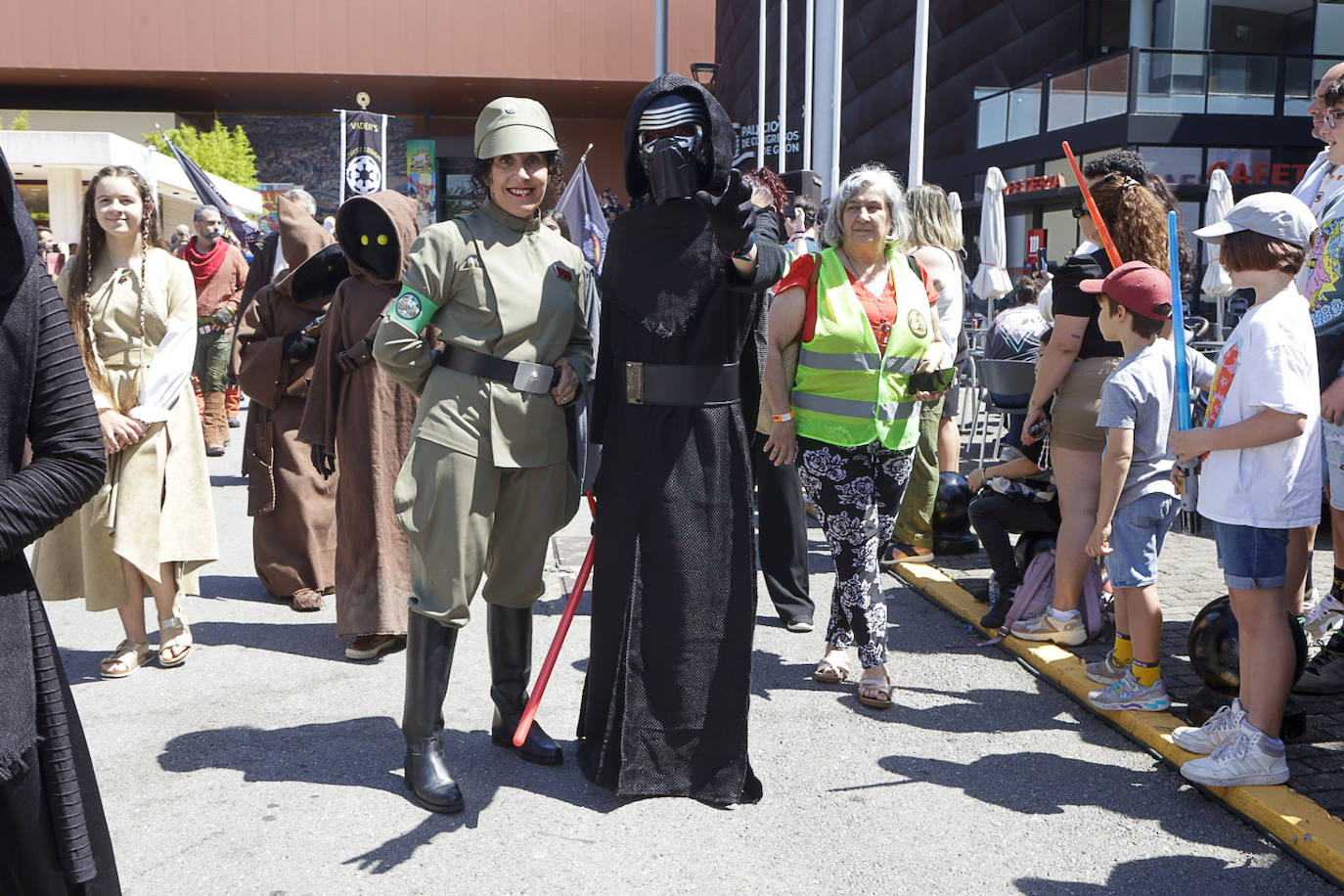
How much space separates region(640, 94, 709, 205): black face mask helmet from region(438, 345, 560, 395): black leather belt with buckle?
0.65 m

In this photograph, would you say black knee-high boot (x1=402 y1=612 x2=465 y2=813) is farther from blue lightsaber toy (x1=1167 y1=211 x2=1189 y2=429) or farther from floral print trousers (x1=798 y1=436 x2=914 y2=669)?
blue lightsaber toy (x1=1167 y1=211 x2=1189 y2=429)

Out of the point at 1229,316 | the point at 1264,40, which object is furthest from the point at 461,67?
the point at 1229,316

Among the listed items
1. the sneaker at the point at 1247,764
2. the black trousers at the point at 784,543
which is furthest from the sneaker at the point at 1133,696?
the black trousers at the point at 784,543

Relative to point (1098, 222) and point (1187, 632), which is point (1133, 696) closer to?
point (1187, 632)

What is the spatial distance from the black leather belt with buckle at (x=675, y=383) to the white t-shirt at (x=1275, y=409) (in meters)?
1.51

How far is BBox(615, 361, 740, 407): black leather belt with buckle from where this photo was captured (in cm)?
368

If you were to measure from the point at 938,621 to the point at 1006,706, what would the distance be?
3.82 ft

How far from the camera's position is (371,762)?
4035 millimetres

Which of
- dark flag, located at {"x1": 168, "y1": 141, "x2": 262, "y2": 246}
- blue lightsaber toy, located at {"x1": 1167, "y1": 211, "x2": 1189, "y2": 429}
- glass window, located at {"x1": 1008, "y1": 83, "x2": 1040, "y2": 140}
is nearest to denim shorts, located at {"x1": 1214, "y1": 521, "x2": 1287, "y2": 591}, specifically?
blue lightsaber toy, located at {"x1": 1167, "y1": 211, "x2": 1189, "y2": 429}

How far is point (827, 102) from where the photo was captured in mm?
10102

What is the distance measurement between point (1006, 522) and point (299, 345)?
3.47 metres

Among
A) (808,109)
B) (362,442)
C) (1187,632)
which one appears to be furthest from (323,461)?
(808,109)

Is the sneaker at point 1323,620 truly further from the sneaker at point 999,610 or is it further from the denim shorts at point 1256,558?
the denim shorts at point 1256,558

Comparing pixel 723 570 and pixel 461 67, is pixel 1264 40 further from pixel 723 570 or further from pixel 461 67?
pixel 461 67
